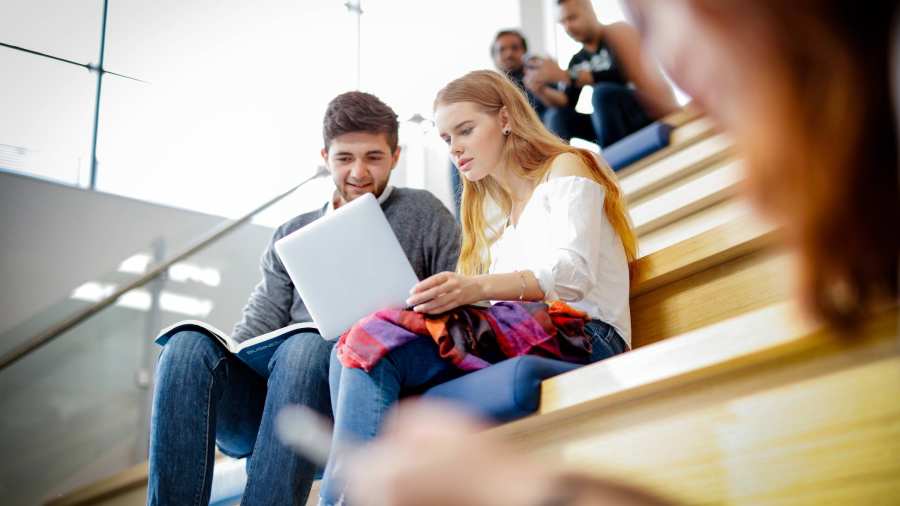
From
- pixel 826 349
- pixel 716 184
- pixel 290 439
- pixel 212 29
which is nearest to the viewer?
pixel 826 349

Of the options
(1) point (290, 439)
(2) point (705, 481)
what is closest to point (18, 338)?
(1) point (290, 439)

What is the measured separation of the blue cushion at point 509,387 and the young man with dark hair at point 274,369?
31 cm

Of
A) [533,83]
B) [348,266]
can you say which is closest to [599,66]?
[533,83]

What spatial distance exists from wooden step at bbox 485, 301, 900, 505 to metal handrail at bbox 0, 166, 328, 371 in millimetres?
1538

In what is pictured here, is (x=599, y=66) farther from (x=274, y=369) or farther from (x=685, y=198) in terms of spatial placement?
(x=274, y=369)

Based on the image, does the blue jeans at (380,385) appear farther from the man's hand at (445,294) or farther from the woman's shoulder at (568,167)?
the woman's shoulder at (568,167)

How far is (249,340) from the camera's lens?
4.08 ft

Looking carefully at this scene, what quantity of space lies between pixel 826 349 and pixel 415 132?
222 centimetres

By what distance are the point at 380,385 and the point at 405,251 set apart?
1.59ft

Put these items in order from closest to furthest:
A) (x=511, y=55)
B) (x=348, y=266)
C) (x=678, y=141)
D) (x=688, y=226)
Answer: (x=348, y=266), (x=688, y=226), (x=678, y=141), (x=511, y=55)

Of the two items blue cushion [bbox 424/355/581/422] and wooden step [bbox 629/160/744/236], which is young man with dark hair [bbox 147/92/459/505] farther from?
wooden step [bbox 629/160/744/236]

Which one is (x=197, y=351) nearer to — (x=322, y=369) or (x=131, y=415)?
(x=322, y=369)

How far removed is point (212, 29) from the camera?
2.75 metres

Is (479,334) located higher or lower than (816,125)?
lower
